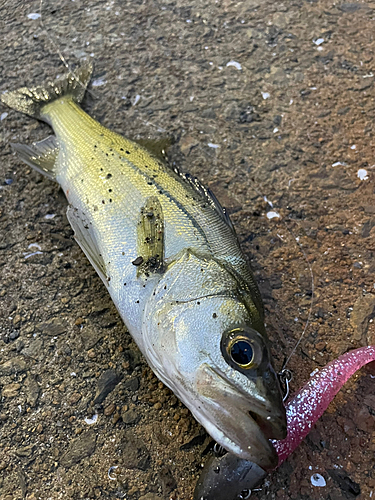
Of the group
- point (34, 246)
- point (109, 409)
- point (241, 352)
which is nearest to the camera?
point (241, 352)

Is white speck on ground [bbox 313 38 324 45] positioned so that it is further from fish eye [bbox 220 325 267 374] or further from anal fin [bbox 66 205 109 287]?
fish eye [bbox 220 325 267 374]

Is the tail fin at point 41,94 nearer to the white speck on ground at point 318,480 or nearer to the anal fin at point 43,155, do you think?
the anal fin at point 43,155

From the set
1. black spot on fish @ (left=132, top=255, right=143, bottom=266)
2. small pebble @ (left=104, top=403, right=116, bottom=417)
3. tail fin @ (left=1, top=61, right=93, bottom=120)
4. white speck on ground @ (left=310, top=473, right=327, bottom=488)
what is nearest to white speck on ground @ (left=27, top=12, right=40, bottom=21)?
tail fin @ (left=1, top=61, right=93, bottom=120)

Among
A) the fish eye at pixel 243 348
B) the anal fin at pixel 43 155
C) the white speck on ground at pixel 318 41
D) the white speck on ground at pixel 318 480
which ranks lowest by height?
the white speck on ground at pixel 318 480

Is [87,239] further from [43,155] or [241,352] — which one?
[241,352]

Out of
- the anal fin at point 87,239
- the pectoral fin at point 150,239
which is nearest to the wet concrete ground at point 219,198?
the anal fin at point 87,239

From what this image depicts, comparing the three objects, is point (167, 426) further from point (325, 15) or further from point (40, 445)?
point (325, 15)

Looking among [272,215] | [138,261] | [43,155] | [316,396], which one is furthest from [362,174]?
[43,155]
